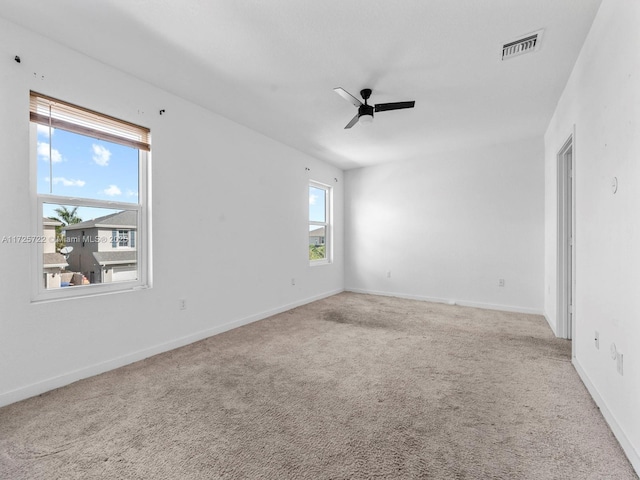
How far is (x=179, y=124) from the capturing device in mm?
3217

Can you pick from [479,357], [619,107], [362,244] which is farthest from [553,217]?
[362,244]

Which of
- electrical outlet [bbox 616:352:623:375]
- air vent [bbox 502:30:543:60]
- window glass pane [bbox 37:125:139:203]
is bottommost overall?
electrical outlet [bbox 616:352:623:375]

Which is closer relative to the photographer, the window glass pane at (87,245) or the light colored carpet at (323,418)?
the light colored carpet at (323,418)

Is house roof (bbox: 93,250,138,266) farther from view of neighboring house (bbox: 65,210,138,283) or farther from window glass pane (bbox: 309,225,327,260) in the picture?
window glass pane (bbox: 309,225,327,260)

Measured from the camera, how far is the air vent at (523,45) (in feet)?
7.29

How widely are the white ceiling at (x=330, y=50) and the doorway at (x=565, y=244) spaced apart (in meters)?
0.77

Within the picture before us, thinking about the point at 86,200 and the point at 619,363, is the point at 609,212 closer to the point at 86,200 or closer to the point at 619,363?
the point at 619,363

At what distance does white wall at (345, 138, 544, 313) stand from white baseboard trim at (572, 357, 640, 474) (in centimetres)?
253

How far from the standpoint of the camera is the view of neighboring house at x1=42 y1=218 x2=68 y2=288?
2316mm

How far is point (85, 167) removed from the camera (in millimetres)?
2582

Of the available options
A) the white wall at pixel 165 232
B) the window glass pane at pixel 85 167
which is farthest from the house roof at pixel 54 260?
the window glass pane at pixel 85 167

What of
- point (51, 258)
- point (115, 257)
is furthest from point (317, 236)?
point (51, 258)

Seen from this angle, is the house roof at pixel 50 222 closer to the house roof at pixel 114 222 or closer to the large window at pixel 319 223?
the house roof at pixel 114 222

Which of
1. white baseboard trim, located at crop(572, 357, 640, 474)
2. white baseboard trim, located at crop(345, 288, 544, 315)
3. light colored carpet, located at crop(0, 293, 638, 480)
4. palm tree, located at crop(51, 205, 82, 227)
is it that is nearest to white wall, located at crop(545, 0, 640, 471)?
white baseboard trim, located at crop(572, 357, 640, 474)
